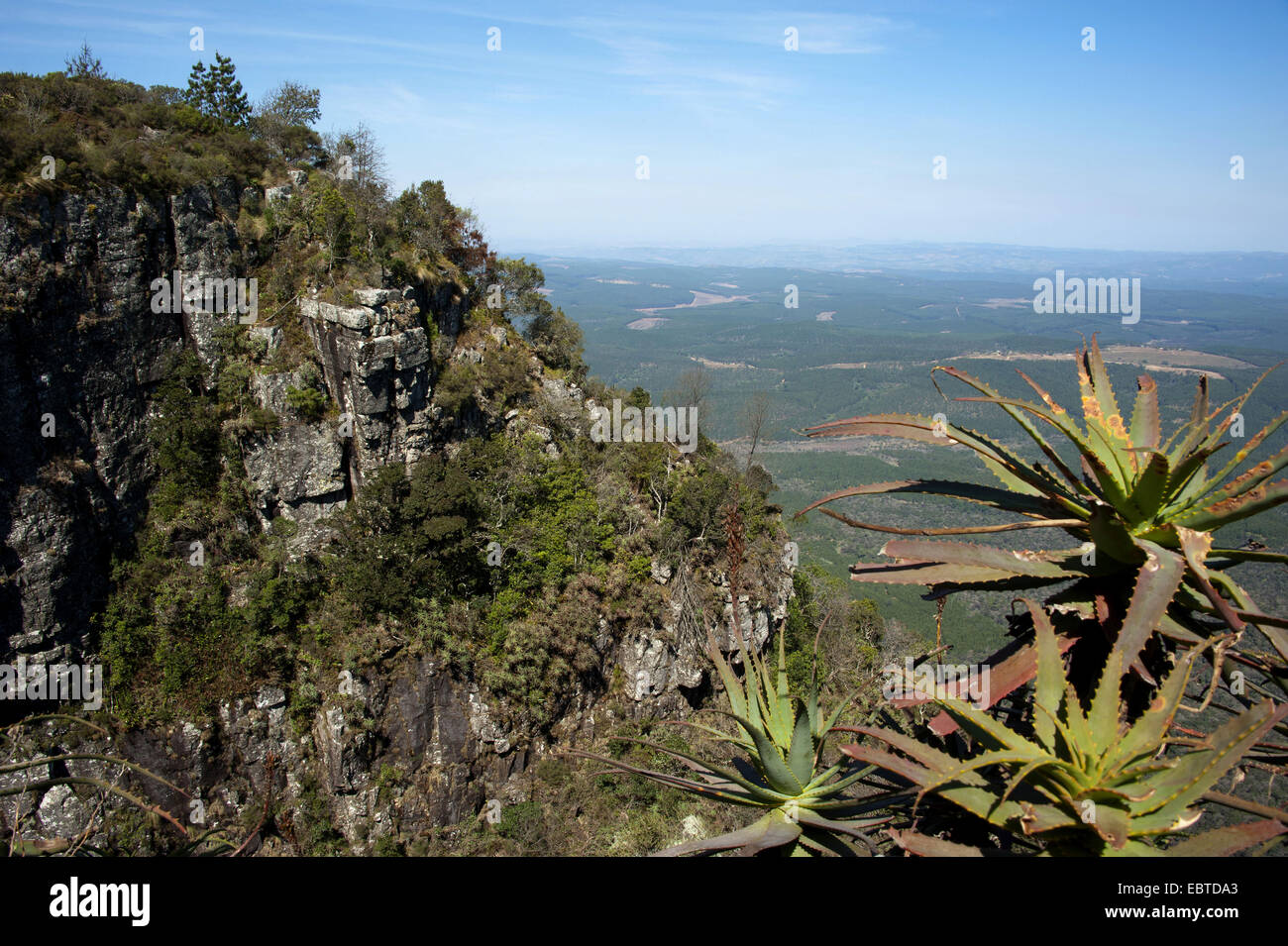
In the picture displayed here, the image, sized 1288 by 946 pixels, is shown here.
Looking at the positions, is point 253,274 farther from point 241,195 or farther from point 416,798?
point 416,798

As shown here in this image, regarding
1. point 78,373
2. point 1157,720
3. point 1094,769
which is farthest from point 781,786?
point 78,373

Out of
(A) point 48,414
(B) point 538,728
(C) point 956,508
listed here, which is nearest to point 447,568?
(B) point 538,728

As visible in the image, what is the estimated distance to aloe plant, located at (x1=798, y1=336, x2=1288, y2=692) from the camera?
2.59 m

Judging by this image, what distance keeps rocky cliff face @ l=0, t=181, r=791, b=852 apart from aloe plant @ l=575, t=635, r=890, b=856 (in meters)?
16.2

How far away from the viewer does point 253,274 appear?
22.9 meters

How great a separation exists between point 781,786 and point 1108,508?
200cm

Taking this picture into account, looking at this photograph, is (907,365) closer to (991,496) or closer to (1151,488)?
(991,496)

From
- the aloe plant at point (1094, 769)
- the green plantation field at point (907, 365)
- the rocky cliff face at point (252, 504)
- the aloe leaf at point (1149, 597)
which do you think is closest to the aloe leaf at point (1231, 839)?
the aloe plant at point (1094, 769)

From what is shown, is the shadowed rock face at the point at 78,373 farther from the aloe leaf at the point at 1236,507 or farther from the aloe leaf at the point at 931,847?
the aloe leaf at the point at 1236,507

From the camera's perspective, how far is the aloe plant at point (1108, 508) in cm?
259

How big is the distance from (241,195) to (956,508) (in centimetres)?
6940

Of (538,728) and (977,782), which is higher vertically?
(977,782)

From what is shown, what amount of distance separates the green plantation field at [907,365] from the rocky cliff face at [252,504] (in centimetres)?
1234

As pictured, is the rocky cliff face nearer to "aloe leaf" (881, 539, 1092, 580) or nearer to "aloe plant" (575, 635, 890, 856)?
"aloe plant" (575, 635, 890, 856)
